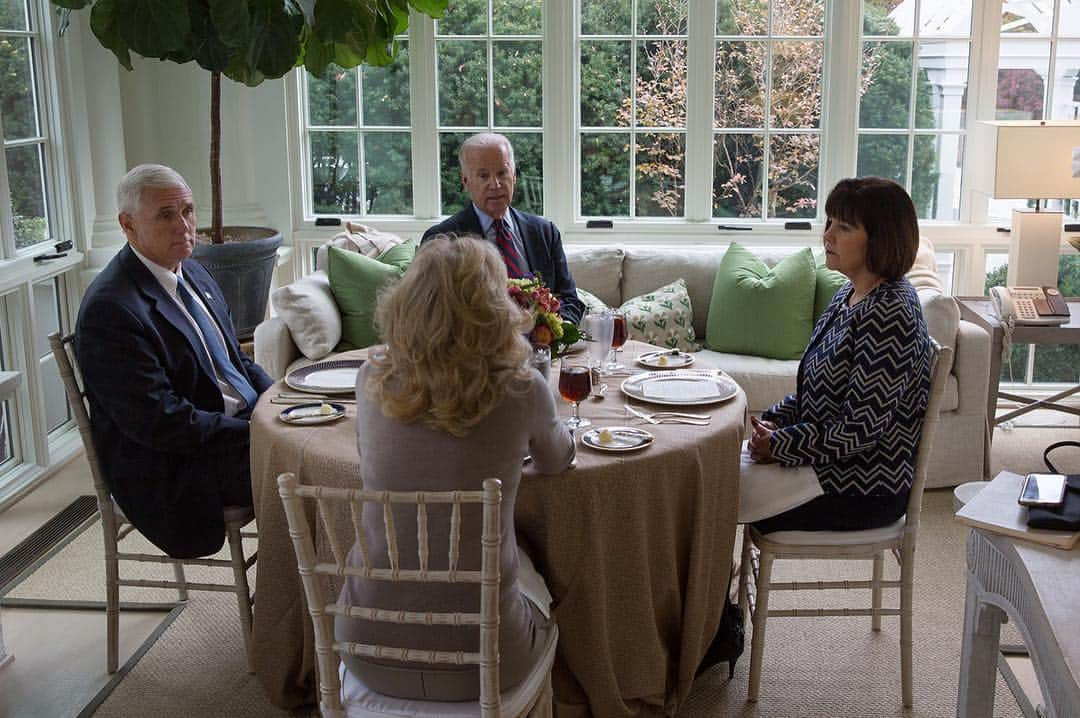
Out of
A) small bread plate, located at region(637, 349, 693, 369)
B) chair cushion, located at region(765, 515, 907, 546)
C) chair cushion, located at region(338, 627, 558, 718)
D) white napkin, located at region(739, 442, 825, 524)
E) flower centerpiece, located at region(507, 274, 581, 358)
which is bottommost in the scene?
chair cushion, located at region(338, 627, 558, 718)

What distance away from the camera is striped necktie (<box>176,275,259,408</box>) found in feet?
10.7

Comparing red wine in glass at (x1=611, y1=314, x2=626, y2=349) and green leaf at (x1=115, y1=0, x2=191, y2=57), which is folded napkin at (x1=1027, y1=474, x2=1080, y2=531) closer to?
red wine in glass at (x1=611, y1=314, x2=626, y2=349)

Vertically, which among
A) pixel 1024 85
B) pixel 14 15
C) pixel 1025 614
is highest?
pixel 14 15

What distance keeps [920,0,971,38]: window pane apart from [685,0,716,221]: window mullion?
38.6 inches

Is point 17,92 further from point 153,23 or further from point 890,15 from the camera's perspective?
point 890,15

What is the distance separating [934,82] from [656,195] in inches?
55.7

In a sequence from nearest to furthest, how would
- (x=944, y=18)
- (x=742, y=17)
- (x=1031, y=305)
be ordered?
(x=1031, y=305)
(x=944, y=18)
(x=742, y=17)

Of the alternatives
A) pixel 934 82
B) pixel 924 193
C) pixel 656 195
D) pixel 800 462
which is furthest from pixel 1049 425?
pixel 800 462

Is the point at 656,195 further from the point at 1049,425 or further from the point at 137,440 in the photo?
the point at 137,440

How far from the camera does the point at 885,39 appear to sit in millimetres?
5398

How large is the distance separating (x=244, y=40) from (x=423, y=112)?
62.4 inches

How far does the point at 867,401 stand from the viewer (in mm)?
2801

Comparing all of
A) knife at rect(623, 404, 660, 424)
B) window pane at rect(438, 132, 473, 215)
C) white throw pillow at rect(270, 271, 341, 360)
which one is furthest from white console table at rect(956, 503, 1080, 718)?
window pane at rect(438, 132, 473, 215)

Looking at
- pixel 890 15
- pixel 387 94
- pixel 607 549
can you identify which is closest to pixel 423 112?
pixel 387 94
